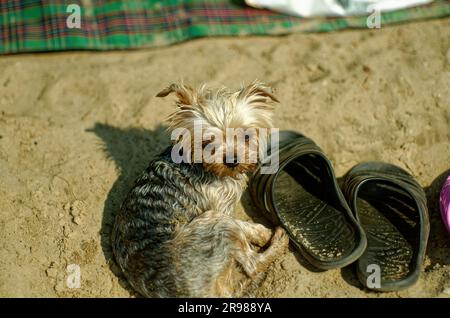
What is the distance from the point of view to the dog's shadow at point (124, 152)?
5324 mm

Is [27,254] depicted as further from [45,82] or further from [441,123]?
[441,123]

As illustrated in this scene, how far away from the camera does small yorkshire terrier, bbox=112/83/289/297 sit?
434 cm

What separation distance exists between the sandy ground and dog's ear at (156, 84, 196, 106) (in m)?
1.29

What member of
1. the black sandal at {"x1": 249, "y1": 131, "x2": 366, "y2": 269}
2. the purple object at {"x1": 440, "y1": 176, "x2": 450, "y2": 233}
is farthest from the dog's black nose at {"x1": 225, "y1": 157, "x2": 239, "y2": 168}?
the purple object at {"x1": 440, "y1": 176, "x2": 450, "y2": 233}

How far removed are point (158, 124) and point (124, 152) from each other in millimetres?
505

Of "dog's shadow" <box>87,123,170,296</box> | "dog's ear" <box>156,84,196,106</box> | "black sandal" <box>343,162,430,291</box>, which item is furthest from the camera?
"dog's shadow" <box>87,123,170,296</box>

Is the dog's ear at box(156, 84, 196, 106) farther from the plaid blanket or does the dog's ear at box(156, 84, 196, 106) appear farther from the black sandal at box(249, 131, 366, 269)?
the plaid blanket

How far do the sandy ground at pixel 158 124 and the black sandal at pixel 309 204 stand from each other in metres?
0.20

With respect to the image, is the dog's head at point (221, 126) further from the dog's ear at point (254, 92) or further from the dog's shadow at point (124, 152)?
the dog's shadow at point (124, 152)

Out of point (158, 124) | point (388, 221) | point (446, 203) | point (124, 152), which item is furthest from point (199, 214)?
point (446, 203)

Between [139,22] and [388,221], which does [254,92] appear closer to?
[388,221]

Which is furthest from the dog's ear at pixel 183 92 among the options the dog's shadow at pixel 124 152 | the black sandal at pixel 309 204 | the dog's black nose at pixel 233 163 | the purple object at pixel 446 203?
the purple object at pixel 446 203
